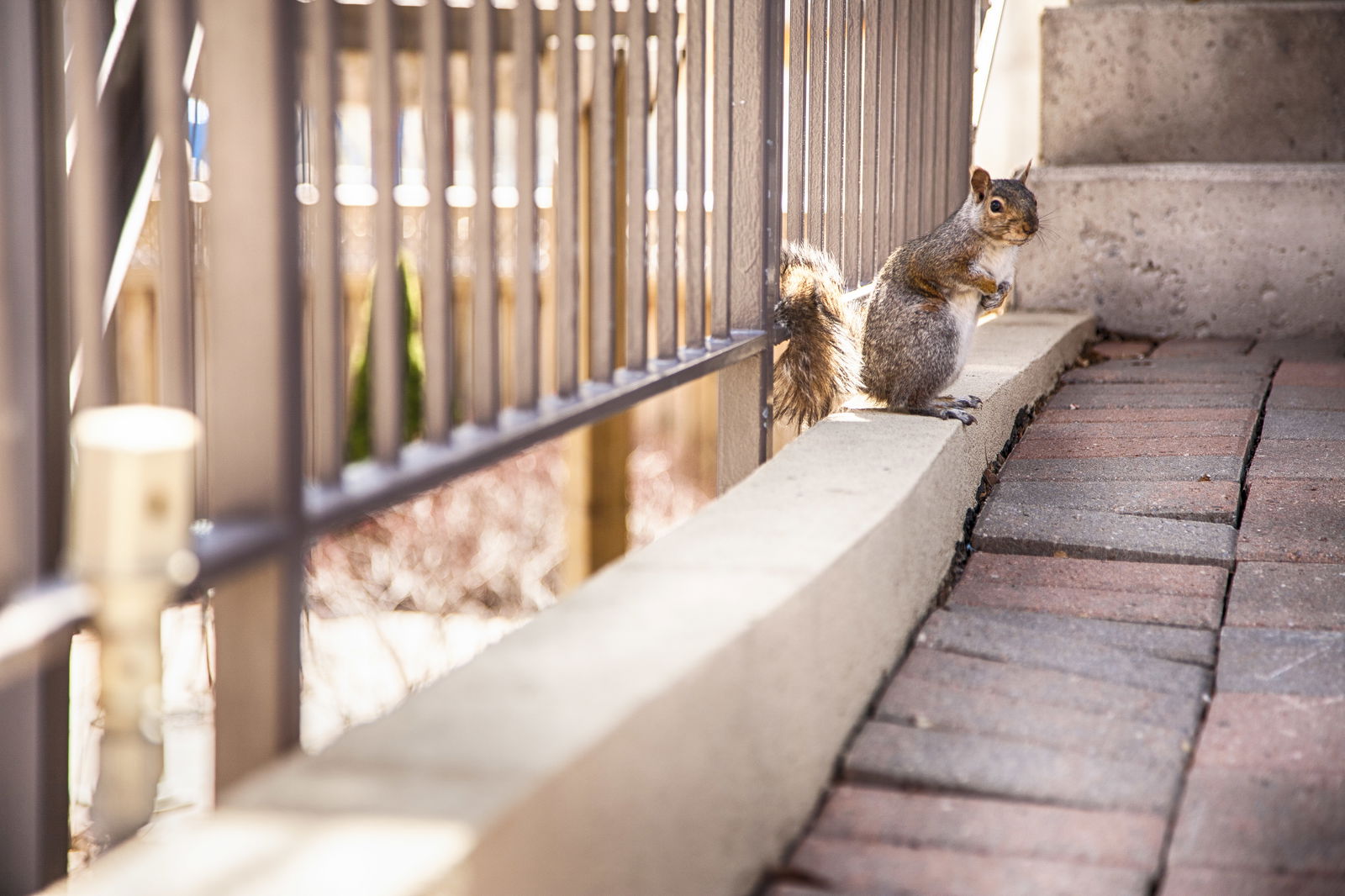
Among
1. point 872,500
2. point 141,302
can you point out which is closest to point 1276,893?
point 872,500

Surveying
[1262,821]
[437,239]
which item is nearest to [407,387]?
[437,239]

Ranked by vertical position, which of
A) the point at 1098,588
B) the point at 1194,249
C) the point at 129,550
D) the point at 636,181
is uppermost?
the point at 636,181

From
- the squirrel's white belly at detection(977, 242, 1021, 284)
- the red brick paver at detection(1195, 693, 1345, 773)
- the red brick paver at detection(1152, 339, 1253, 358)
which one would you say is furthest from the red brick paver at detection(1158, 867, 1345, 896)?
the red brick paver at detection(1152, 339, 1253, 358)

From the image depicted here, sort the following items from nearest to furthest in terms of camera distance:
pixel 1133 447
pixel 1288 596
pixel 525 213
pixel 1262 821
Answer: pixel 1262 821, pixel 525 213, pixel 1288 596, pixel 1133 447

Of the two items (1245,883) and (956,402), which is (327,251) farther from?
(956,402)

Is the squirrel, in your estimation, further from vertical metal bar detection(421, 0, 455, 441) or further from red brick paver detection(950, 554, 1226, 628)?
vertical metal bar detection(421, 0, 455, 441)

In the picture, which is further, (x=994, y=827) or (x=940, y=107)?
(x=940, y=107)

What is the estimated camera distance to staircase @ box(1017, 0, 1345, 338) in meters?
4.77

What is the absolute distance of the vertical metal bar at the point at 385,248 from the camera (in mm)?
1482

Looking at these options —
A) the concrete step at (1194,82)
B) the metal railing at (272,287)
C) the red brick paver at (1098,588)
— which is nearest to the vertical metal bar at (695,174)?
the metal railing at (272,287)

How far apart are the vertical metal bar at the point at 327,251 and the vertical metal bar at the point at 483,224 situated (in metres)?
0.29

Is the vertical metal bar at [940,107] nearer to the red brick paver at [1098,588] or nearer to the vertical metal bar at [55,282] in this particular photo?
the red brick paver at [1098,588]

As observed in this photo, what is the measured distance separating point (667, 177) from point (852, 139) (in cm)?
135

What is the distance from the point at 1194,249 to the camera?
4.84 meters
